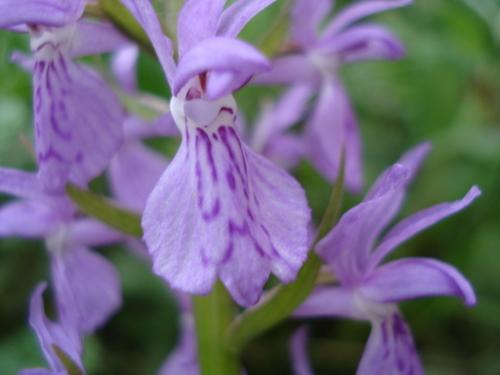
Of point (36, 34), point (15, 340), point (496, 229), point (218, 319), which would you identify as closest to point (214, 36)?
point (36, 34)

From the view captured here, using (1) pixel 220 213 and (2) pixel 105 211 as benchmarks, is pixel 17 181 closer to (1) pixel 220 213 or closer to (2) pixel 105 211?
(2) pixel 105 211

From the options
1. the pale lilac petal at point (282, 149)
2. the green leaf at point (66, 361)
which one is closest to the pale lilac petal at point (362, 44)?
the pale lilac petal at point (282, 149)

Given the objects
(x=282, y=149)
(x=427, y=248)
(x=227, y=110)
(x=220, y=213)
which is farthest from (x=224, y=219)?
(x=427, y=248)

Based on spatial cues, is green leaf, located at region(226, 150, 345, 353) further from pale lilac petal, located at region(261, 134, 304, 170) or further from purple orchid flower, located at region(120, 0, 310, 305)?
pale lilac petal, located at region(261, 134, 304, 170)

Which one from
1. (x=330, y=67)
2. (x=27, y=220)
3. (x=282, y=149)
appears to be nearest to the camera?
(x=27, y=220)

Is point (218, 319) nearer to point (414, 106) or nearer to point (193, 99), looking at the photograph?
point (193, 99)
